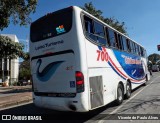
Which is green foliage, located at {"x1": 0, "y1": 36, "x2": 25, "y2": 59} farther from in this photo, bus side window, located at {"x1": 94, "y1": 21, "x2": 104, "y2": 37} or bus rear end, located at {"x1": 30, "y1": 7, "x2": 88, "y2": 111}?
bus side window, located at {"x1": 94, "y1": 21, "x2": 104, "y2": 37}

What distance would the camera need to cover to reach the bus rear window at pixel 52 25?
8.15 meters

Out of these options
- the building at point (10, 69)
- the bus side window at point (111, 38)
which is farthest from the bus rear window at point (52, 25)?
the building at point (10, 69)

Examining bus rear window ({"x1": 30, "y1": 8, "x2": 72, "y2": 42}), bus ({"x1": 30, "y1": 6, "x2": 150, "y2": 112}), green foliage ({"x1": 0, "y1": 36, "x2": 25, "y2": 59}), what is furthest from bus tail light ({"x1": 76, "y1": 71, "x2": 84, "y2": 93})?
green foliage ({"x1": 0, "y1": 36, "x2": 25, "y2": 59})

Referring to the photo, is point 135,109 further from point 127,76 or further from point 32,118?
point 32,118

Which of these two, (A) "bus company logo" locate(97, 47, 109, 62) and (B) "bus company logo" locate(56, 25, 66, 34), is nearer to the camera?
(B) "bus company logo" locate(56, 25, 66, 34)

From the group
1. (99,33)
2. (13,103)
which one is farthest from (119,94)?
(13,103)

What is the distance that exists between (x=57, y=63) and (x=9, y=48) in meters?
8.54

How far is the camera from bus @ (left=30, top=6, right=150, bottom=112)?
7.71 meters

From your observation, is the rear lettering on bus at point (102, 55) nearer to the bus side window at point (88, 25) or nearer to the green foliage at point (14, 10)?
the bus side window at point (88, 25)

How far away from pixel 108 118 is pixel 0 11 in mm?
9011

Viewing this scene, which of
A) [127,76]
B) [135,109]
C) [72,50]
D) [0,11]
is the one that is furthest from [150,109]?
[0,11]

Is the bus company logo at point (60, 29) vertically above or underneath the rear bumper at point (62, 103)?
above

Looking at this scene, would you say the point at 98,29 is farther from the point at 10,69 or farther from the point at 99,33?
the point at 10,69

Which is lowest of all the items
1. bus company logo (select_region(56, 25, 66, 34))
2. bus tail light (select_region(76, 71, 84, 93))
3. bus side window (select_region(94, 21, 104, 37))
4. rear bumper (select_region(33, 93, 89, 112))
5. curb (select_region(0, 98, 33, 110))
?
curb (select_region(0, 98, 33, 110))
